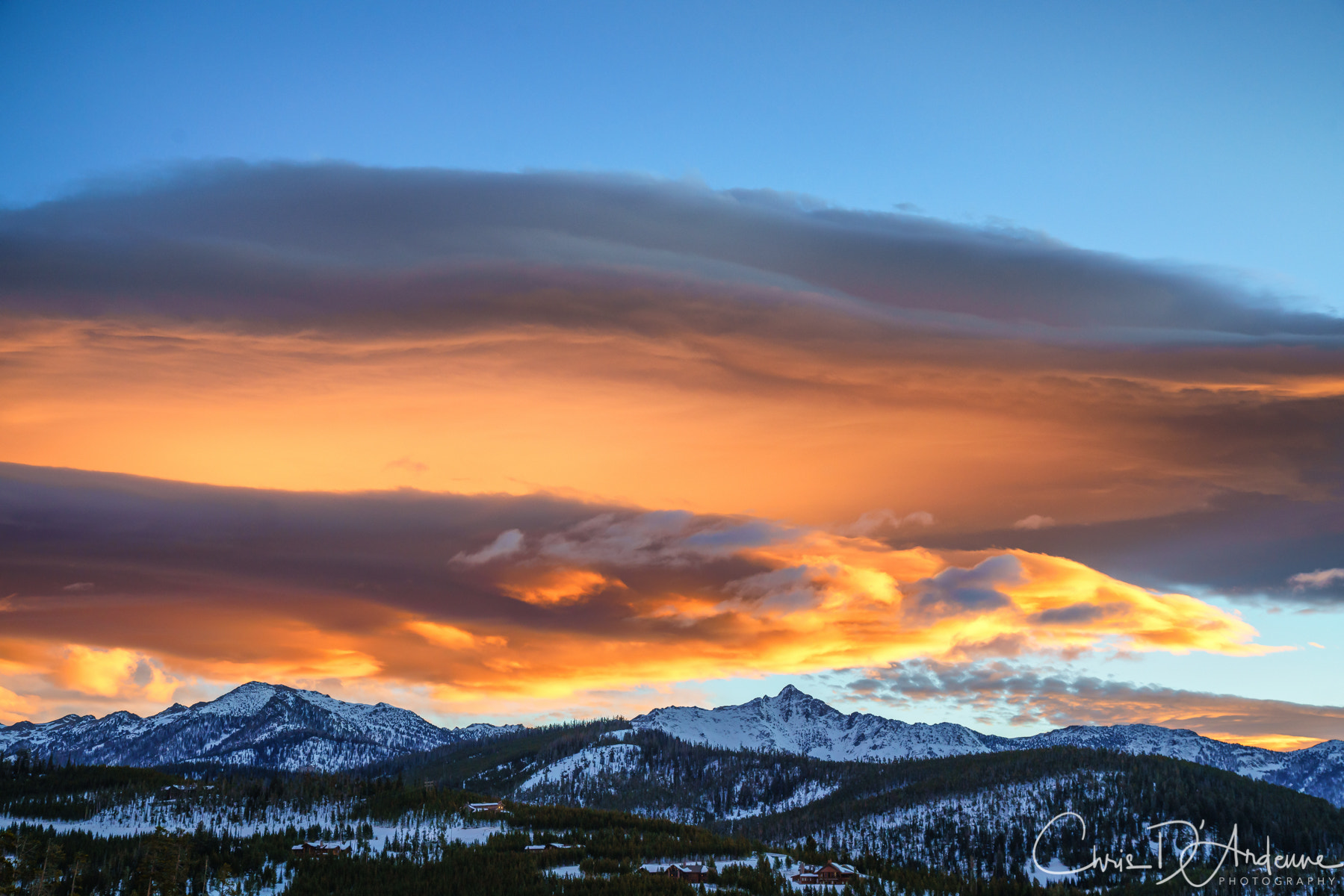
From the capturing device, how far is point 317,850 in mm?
119188

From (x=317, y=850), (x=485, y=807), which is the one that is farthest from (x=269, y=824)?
(x=317, y=850)

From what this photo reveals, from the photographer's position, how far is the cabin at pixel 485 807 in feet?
507

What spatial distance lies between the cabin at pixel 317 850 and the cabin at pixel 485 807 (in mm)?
33985

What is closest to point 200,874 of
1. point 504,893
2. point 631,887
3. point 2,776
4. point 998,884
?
point 504,893

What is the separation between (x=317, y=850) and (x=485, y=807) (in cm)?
4014

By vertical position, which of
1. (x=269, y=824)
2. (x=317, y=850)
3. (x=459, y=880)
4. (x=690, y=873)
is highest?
(x=269, y=824)

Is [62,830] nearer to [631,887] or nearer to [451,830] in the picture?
[451,830]

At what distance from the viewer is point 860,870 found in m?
122

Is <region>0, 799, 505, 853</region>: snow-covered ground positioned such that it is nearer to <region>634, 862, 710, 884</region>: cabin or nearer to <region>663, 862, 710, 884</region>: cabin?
<region>634, 862, 710, 884</region>: cabin

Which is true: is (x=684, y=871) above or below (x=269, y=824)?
below

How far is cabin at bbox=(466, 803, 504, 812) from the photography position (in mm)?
154625

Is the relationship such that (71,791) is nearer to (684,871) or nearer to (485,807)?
(485,807)

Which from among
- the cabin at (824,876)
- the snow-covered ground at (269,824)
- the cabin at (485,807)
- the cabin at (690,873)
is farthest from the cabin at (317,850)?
the cabin at (824,876)

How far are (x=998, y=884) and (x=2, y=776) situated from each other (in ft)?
652
